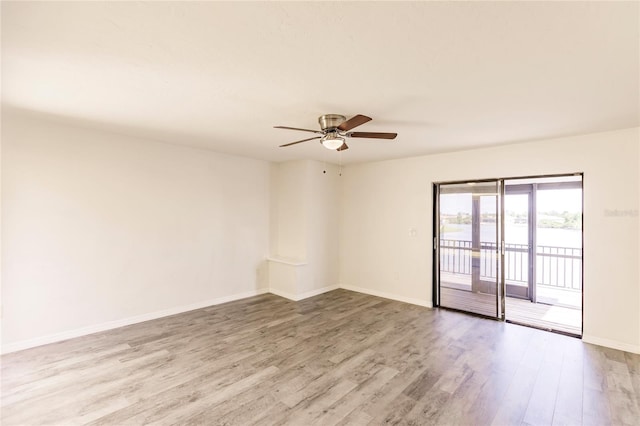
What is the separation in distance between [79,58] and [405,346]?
3989mm

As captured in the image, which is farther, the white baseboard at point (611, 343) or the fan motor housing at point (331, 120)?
the white baseboard at point (611, 343)

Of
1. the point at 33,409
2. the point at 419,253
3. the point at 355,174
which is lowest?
the point at 33,409

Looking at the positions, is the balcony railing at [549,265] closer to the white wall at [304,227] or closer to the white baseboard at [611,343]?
the white baseboard at [611,343]

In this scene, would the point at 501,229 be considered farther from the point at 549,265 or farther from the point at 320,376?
the point at 320,376

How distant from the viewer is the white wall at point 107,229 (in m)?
3.31

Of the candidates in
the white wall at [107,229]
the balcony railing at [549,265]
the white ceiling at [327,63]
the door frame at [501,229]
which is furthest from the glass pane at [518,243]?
the white wall at [107,229]

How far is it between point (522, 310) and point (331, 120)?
→ 4.66 metres

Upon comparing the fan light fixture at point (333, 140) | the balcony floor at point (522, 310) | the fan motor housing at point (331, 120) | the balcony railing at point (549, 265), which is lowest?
the balcony floor at point (522, 310)

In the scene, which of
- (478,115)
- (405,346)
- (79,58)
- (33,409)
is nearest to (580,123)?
(478,115)

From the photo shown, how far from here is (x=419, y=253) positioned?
5.15 meters

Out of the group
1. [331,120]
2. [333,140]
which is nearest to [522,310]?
[333,140]

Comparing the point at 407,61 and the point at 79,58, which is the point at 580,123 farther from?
the point at 79,58

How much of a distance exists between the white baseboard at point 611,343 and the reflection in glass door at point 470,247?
97 centimetres

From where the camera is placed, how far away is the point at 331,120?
294 cm
